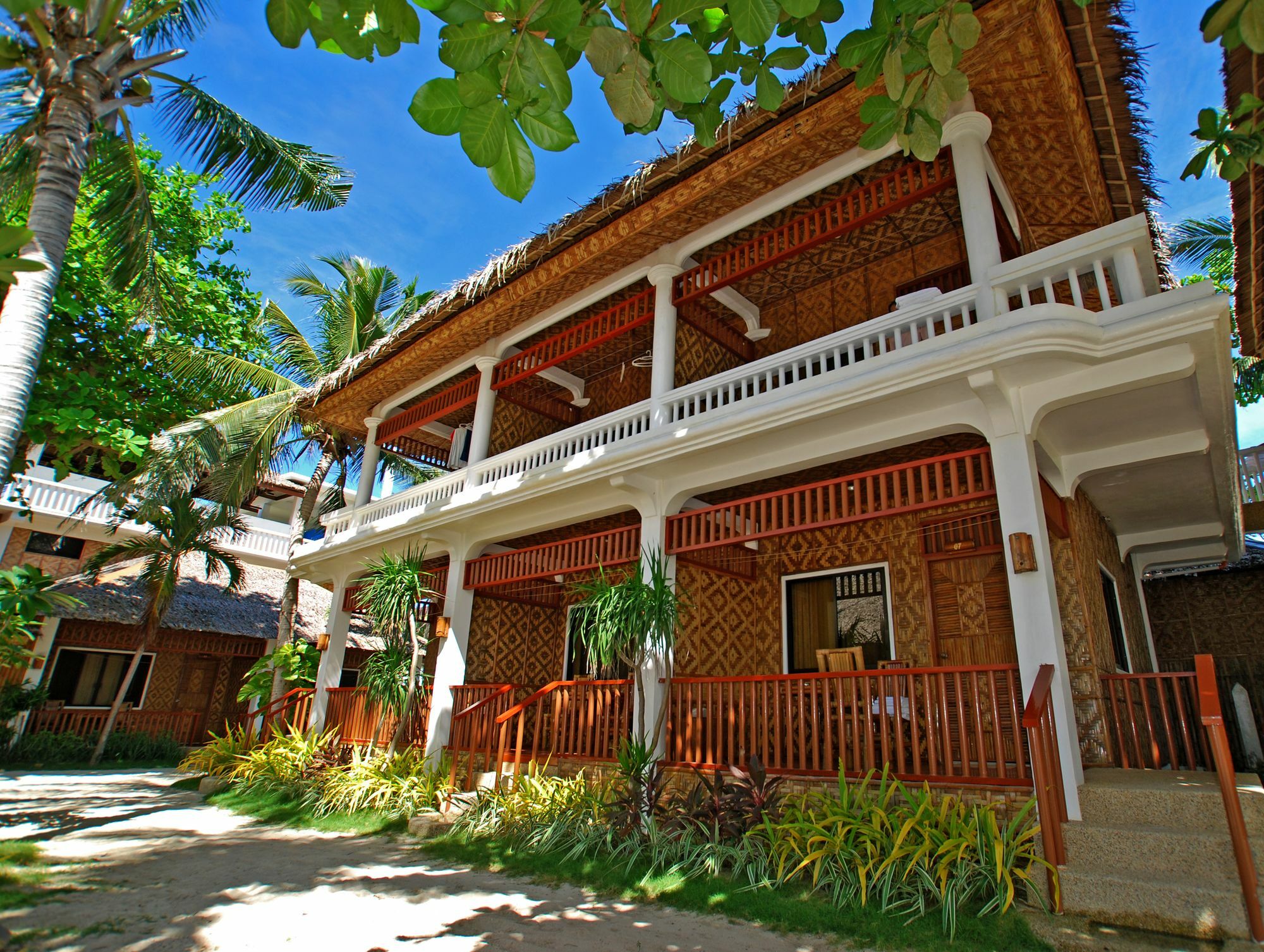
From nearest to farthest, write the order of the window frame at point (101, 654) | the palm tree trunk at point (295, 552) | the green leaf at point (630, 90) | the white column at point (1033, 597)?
the green leaf at point (630, 90) → the white column at point (1033, 597) → the palm tree trunk at point (295, 552) → the window frame at point (101, 654)

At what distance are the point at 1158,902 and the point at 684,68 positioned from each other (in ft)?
15.8

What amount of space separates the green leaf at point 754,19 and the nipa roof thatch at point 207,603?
48.0ft

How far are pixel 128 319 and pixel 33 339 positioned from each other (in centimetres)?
728

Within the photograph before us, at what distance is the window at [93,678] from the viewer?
53.0 ft

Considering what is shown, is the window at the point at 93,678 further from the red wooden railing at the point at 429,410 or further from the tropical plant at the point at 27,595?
the tropical plant at the point at 27,595

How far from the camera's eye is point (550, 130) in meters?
1.80

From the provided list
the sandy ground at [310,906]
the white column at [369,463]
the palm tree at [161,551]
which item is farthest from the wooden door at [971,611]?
the palm tree at [161,551]

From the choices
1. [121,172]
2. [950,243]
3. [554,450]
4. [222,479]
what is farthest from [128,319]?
[950,243]

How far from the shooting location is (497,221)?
12.4 meters

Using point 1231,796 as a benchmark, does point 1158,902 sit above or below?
below

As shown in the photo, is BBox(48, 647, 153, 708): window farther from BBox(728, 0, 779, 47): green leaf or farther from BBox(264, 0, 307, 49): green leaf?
BBox(728, 0, 779, 47): green leaf

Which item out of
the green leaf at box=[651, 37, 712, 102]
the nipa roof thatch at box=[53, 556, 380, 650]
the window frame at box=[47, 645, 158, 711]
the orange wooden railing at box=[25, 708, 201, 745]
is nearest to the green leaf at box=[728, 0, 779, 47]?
the green leaf at box=[651, 37, 712, 102]

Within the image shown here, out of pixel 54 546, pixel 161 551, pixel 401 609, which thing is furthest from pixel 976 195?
pixel 54 546

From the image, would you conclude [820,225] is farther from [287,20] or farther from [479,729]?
[479,729]
